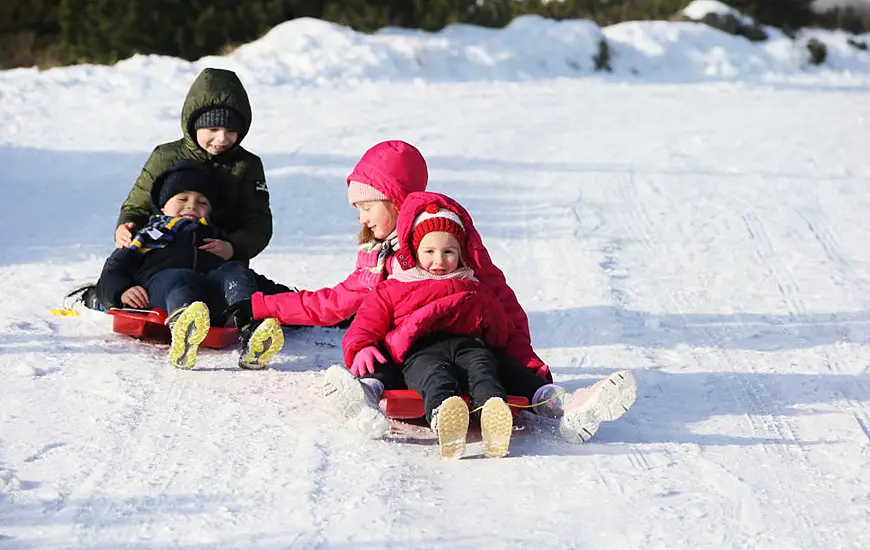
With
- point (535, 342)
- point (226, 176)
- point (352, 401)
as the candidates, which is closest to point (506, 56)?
point (226, 176)

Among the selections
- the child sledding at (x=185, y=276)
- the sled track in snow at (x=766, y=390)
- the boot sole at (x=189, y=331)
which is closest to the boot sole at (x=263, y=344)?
the child sledding at (x=185, y=276)

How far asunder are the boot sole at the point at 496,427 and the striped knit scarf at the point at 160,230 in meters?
1.86

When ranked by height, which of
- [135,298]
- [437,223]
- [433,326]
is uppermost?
[437,223]

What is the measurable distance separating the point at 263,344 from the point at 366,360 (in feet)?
1.79

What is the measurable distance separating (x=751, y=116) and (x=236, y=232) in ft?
26.3

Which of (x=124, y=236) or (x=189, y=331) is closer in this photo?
(x=189, y=331)

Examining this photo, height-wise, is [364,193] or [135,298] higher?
[364,193]

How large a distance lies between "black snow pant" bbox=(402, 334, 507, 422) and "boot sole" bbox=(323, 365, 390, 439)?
0.17 m

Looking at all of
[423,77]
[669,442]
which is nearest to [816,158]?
[423,77]

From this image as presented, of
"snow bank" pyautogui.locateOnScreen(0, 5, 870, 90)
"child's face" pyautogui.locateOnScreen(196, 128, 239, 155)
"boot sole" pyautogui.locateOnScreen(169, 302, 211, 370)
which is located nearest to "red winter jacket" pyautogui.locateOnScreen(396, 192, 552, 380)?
"boot sole" pyautogui.locateOnScreen(169, 302, 211, 370)

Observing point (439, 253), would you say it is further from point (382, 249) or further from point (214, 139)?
point (214, 139)

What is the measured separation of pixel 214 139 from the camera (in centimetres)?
488

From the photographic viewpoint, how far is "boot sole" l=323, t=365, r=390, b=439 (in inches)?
134

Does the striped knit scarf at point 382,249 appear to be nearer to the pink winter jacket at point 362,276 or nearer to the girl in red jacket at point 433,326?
the pink winter jacket at point 362,276
